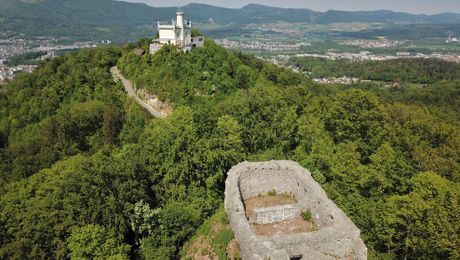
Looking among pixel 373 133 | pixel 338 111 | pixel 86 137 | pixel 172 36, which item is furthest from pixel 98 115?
pixel 373 133

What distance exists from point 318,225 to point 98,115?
3227 cm

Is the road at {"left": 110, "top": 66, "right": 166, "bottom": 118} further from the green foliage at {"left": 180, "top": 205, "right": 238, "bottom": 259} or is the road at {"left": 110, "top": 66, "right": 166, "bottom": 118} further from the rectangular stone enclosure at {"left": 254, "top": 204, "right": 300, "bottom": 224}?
the rectangular stone enclosure at {"left": 254, "top": 204, "right": 300, "bottom": 224}

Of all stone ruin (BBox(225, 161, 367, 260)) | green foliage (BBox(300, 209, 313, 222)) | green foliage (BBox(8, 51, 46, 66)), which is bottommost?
green foliage (BBox(8, 51, 46, 66))

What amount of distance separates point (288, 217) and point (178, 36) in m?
44.7

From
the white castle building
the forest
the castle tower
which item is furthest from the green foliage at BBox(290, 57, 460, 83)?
the forest

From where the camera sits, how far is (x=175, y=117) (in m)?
30.3

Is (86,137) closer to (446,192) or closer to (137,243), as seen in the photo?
(137,243)

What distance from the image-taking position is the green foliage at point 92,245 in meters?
19.6

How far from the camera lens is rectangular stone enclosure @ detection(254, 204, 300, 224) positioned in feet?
66.4

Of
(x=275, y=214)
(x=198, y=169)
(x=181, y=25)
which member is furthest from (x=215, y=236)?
(x=181, y=25)

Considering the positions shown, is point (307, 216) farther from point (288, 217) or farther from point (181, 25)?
point (181, 25)

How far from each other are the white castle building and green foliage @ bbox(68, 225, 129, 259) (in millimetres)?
41588

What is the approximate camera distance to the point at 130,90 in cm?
5491

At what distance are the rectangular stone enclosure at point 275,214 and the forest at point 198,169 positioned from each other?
4532 millimetres
